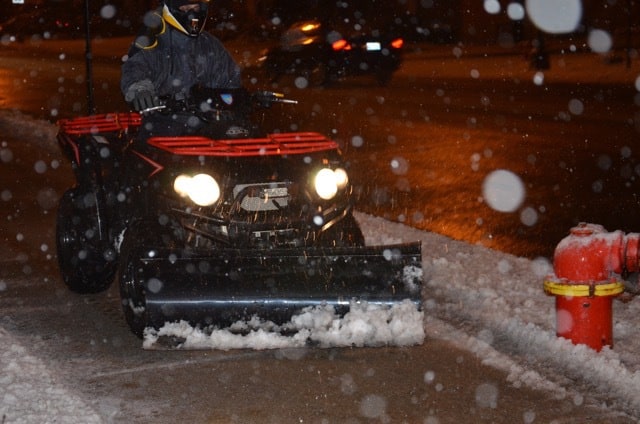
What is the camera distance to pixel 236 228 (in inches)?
228

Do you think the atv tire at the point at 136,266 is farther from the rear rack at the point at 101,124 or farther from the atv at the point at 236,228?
the rear rack at the point at 101,124

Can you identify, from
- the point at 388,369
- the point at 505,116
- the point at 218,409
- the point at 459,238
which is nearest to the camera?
the point at 218,409

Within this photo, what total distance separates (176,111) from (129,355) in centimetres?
141

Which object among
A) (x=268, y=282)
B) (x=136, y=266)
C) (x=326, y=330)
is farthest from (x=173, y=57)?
(x=326, y=330)

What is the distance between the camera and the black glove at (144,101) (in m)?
5.88

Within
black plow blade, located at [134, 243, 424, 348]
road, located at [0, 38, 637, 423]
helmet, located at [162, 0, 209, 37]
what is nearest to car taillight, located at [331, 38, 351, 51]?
road, located at [0, 38, 637, 423]

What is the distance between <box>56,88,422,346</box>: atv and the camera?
552 cm

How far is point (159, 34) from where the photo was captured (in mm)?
6469

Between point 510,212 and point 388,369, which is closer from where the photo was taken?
point 388,369

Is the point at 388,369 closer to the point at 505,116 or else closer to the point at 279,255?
the point at 279,255

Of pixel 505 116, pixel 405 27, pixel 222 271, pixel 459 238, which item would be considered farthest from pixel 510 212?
pixel 405 27

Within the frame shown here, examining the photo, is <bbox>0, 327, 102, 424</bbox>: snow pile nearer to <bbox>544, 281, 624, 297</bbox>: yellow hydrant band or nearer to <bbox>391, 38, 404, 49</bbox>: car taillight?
<bbox>544, 281, 624, 297</bbox>: yellow hydrant band

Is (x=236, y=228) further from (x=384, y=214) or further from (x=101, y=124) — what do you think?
Result: (x=384, y=214)

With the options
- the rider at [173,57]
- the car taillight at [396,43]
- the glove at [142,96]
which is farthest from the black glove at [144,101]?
the car taillight at [396,43]
